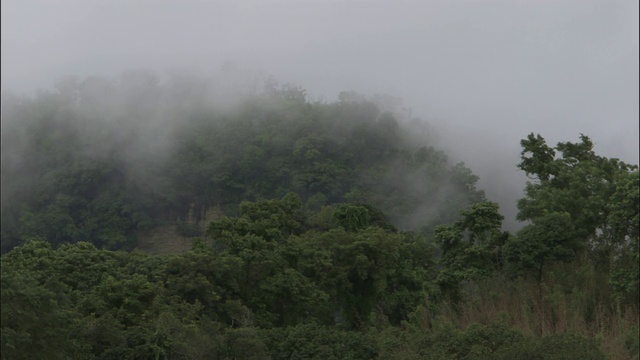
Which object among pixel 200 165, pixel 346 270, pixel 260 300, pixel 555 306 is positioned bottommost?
pixel 555 306

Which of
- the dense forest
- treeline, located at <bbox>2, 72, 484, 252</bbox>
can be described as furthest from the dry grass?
treeline, located at <bbox>2, 72, 484, 252</bbox>

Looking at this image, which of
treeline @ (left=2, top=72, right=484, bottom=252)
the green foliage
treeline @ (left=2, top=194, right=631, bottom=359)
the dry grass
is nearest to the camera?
treeline @ (left=2, top=194, right=631, bottom=359)

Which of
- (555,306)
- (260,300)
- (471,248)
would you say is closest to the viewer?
(555,306)

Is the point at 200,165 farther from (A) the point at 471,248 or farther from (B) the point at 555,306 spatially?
(B) the point at 555,306

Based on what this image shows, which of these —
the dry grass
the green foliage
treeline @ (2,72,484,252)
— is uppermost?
treeline @ (2,72,484,252)

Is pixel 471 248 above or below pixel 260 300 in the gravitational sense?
above

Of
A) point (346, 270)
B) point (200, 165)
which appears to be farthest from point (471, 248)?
point (200, 165)

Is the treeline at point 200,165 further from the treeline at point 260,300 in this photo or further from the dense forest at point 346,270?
the treeline at point 260,300

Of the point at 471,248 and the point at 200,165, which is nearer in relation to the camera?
the point at 471,248

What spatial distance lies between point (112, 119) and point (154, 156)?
18.0 feet

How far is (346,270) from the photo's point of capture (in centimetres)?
3516

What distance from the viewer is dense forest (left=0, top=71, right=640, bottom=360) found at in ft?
82.1

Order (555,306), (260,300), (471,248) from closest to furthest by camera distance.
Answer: (555,306)
(260,300)
(471,248)

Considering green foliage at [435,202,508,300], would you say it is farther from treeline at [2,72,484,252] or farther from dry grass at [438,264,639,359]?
treeline at [2,72,484,252]
